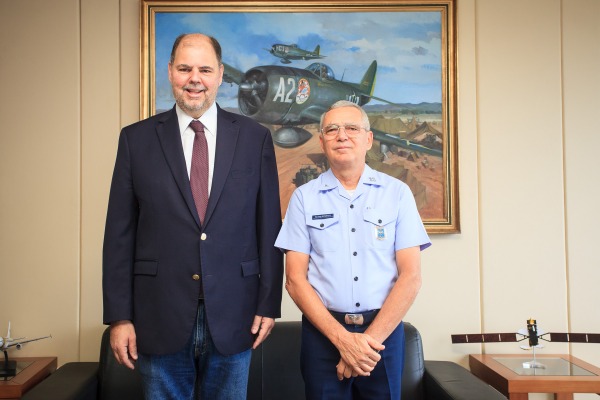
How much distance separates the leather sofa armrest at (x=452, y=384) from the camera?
2.32m

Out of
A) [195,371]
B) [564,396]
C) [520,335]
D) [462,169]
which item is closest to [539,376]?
[564,396]

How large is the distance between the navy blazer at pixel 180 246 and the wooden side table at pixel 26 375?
1057mm

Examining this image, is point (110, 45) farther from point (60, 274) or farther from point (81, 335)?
point (81, 335)

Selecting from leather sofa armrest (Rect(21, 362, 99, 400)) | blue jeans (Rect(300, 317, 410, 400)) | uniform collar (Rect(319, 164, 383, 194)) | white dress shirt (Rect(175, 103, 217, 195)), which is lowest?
leather sofa armrest (Rect(21, 362, 99, 400))

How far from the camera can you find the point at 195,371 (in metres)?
1.79

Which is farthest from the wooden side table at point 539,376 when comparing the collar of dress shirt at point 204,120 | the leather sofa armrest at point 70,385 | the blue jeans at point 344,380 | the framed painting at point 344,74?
the leather sofa armrest at point 70,385

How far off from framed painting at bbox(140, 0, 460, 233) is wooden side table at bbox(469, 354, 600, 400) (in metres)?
0.72

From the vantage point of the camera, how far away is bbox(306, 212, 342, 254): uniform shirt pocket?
195 centimetres

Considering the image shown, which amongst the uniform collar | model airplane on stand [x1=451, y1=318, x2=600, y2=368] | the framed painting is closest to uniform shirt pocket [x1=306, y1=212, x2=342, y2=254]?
the uniform collar

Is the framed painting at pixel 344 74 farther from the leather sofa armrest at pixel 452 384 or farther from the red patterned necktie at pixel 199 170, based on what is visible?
the red patterned necktie at pixel 199 170

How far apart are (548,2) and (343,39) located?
1.16 m

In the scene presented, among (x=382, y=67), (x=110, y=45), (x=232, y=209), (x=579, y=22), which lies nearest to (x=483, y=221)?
(x=382, y=67)

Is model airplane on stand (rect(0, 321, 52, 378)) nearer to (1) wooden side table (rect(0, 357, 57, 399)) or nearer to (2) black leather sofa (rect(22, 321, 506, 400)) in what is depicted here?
(1) wooden side table (rect(0, 357, 57, 399))

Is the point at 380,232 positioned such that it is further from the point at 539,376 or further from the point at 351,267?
the point at 539,376
